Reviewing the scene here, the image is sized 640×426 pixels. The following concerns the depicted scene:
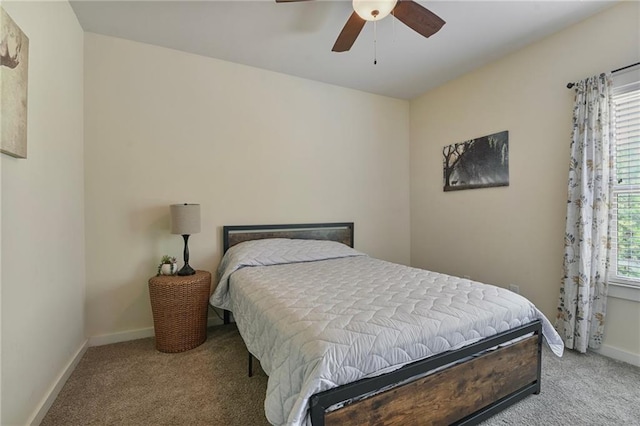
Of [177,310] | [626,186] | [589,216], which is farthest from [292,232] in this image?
[626,186]

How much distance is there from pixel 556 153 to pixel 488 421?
2.25m

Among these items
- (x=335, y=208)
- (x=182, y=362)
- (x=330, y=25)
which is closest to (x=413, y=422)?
(x=182, y=362)

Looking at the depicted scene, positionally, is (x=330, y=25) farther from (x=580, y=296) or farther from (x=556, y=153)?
(x=580, y=296)

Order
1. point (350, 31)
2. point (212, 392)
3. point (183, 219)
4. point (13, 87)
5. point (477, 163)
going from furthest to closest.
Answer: point (477, 163)
point (183, 219)
point (350, 31)
point (212, 392)
point (13, 87)

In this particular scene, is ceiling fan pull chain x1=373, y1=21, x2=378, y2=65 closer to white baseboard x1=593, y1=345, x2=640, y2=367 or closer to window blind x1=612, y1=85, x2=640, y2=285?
window blind x1=612, y1=85, x2=640, y2=285

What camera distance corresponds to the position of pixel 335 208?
3.56m

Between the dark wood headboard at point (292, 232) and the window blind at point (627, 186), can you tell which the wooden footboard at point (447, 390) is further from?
the dark wood headboard at point (292, 232)

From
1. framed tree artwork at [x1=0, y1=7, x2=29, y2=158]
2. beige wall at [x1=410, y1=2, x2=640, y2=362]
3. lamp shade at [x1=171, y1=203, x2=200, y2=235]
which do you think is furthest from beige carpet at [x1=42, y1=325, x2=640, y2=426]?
framed tree artwork at [x1=0, y1=7, x2=29, y2=158]

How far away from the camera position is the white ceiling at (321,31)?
216 cm

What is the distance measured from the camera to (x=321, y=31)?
8.04ft

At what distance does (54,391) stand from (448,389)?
7.47ft

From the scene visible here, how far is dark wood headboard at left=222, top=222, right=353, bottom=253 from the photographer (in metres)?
2.92

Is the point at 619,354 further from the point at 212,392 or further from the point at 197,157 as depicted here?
the point at 197,157

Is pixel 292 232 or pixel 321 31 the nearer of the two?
pixel 321 31
